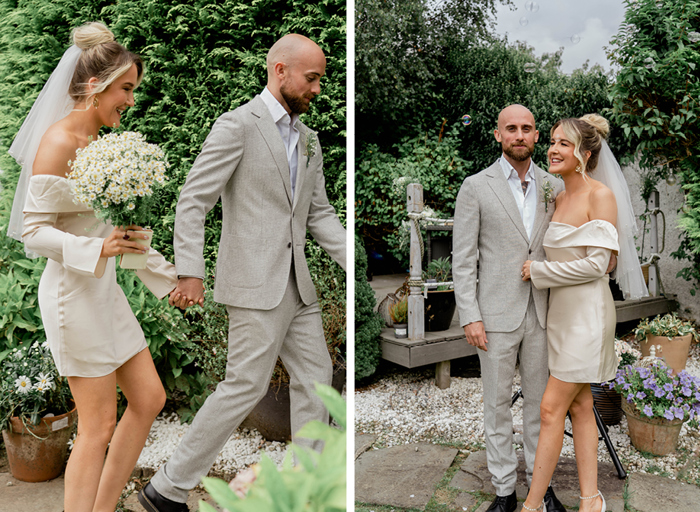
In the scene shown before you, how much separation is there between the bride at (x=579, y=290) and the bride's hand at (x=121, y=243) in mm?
1876

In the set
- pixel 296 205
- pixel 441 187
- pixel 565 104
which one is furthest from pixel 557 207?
pixel 565 104

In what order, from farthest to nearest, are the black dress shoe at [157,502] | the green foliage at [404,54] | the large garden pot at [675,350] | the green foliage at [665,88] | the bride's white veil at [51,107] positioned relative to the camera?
the green foliage at [404,54] < the large garden pot at [675,350] < the green foliage at [665,88] < the black dress shoe at [157,502] < the bride's white veil at [51,107]

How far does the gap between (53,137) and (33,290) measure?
2.01 metres

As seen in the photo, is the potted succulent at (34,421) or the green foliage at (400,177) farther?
the green foliage at (400,177)

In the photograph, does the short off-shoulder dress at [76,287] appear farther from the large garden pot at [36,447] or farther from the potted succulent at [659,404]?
the potted succulent at [659,404]

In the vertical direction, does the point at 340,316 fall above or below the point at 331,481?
below

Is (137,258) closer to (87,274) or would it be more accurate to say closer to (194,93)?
(87,274)

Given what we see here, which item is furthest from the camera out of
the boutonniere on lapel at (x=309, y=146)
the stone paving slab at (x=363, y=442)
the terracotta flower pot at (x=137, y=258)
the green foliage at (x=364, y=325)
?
the green foliage at (x=364, y=325)

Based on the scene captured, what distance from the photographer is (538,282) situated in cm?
270

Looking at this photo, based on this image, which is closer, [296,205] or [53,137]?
[53,137]

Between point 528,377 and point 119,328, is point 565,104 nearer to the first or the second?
point 528,377

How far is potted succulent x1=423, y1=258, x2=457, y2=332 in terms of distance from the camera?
4.83 m

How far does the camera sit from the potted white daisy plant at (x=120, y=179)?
2.02 meters

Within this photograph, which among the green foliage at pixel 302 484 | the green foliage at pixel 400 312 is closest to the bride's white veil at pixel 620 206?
the green foliage at pixel 400 312
